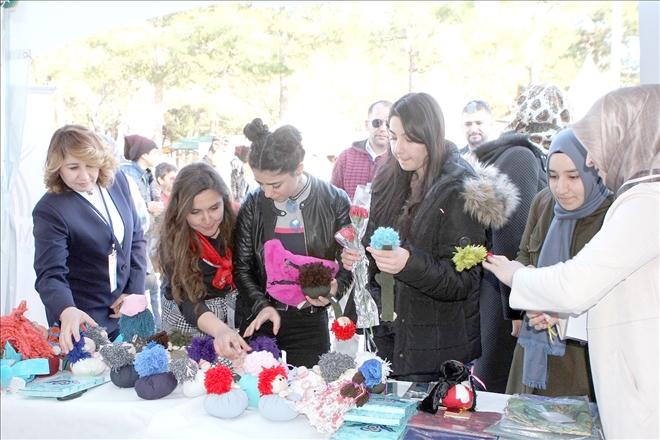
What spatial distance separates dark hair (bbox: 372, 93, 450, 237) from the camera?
215cm

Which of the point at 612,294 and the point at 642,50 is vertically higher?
the point at 642,50

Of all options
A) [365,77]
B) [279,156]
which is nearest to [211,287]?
[279,156]

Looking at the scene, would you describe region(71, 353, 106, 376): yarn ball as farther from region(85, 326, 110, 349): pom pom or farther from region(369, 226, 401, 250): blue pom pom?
region(369, 226, 401, 250): blue pom pom

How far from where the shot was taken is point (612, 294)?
149cm

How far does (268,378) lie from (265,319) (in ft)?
1.59

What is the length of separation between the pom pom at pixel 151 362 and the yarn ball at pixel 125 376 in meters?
0.07

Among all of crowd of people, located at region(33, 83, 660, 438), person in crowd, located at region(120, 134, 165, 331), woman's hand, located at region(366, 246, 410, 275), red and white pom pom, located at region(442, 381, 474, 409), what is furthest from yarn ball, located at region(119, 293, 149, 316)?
person in crowd, located at region(120, 134, 165, 331)

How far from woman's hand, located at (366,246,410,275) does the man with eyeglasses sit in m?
2.85

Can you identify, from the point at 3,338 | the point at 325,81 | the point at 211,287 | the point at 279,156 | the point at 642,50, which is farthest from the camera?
the point at 325,81

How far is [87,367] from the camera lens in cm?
213

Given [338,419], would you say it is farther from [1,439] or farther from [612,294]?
[1,439]

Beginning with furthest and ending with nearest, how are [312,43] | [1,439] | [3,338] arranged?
1. [312,43]
2. [3,338]
3. [1,439]

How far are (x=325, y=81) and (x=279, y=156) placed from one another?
581 inches

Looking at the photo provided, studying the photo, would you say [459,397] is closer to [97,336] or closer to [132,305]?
[132,305]
